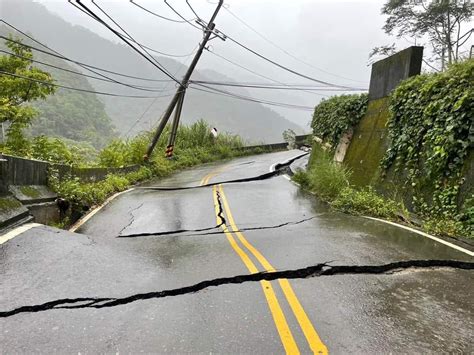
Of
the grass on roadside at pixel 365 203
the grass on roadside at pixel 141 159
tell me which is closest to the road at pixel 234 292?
the grass on roadside at pixel 365 203

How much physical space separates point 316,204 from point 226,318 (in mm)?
7001

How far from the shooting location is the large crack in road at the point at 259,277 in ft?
12.0

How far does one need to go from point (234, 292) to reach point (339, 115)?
36.2 feet

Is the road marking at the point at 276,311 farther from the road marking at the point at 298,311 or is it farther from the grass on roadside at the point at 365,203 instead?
the grass on roadside at the point at 365,203

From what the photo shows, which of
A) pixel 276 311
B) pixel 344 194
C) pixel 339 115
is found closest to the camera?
pixel 276 311

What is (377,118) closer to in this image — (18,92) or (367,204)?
(367,204)

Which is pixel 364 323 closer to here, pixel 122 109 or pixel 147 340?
pixel 147 340

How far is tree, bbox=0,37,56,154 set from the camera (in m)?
13.1

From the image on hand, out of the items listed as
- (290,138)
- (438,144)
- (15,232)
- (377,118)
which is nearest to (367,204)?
(438,144)

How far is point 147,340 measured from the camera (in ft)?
10.1

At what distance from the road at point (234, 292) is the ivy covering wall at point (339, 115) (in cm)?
654

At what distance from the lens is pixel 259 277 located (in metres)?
4.47

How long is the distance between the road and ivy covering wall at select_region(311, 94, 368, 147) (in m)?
6.54

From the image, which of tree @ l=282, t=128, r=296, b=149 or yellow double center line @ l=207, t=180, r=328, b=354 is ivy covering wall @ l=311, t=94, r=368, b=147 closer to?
yellow double center line @ l=207, t=180, r=328, b=354
